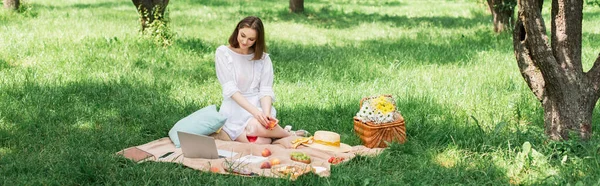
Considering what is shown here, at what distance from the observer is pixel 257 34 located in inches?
235

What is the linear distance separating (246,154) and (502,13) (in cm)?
809

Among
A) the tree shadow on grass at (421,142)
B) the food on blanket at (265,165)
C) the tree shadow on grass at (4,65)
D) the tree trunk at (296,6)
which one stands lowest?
the tree trunk at (296,6)

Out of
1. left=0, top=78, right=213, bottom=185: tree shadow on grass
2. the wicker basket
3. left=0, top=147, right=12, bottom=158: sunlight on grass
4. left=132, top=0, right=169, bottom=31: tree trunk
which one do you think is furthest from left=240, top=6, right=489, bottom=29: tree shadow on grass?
left=0, top=147, right=12, bottom=158: sunlight on grass

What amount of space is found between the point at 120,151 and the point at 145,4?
5382 mm

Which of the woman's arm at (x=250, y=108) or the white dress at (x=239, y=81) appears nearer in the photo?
the woman's arm at (x=250, y=108)

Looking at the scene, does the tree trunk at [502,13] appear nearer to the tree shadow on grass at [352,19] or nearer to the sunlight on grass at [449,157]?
the tree shadow on grass at [352,19]

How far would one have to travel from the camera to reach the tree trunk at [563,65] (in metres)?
5.35

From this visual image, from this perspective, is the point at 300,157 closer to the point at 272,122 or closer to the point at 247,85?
the point at 272,122

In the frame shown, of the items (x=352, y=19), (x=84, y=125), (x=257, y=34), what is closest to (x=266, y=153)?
(x=257, y=34)

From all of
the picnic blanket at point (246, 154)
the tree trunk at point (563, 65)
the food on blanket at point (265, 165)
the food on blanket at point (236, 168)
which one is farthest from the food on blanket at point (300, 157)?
the tree trunk at point (563, 65)

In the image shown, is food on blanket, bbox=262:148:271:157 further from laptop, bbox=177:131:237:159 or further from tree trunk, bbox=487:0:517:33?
tree trunk, bbox=487:0:517:33

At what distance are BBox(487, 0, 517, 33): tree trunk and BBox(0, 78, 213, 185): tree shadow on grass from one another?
6.81m

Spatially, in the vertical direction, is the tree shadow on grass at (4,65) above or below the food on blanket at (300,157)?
above

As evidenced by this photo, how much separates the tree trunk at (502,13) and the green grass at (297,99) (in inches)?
18.3
